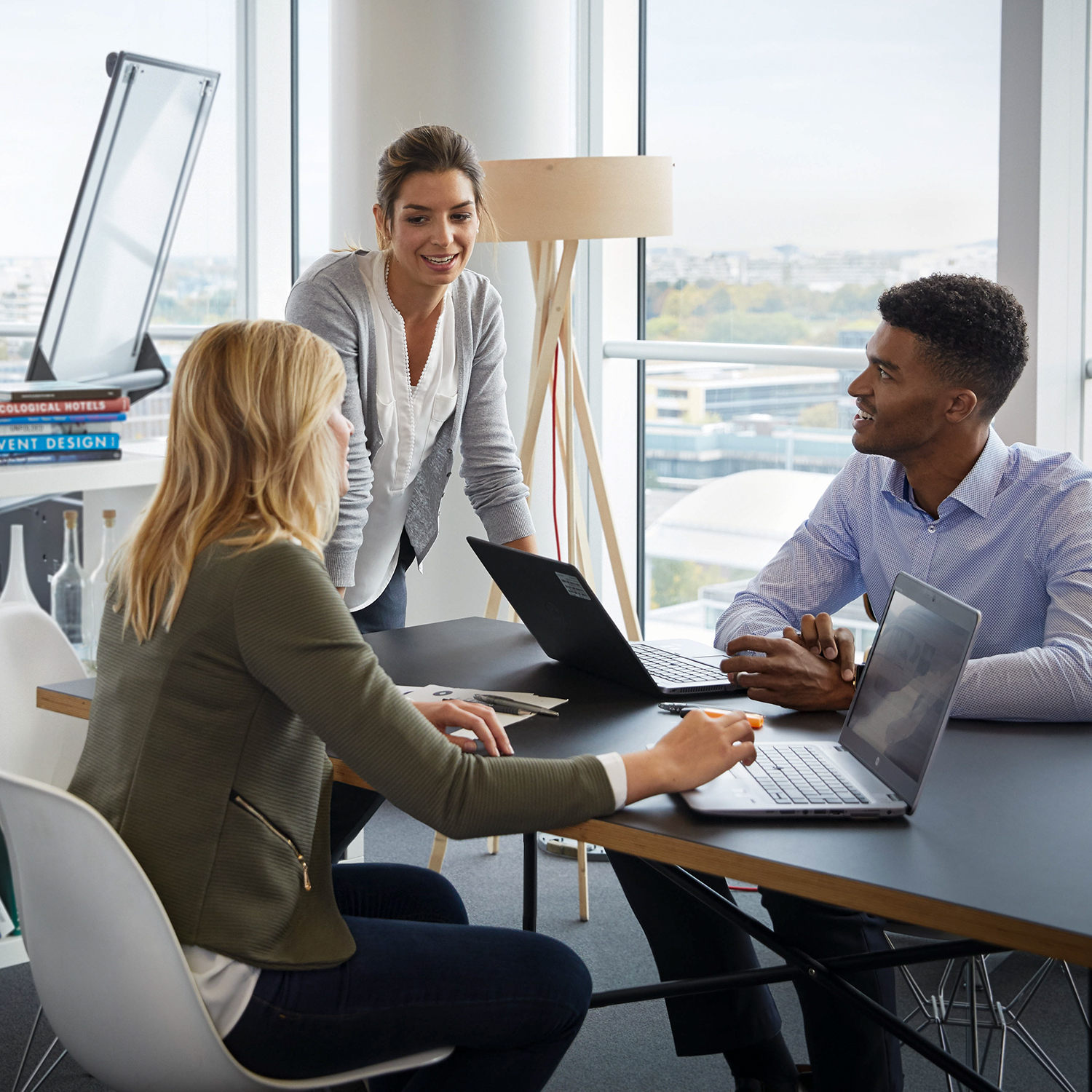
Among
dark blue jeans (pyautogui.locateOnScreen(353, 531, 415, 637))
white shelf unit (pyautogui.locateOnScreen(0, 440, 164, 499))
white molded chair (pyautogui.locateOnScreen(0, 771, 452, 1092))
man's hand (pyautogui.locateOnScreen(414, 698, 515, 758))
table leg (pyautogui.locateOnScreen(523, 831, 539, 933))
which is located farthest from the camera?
dark blue jeans (pyautogui.locateOnScreen(353, 531, 415, 637))

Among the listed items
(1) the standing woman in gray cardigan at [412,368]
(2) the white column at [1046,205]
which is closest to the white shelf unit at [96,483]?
(1) the standing woman in gray cardigan at [412,368]

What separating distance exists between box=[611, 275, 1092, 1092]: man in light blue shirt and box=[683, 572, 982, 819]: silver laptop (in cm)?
20

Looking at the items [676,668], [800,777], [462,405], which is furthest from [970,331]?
[462,405]

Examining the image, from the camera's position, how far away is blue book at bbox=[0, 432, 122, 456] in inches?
98.3

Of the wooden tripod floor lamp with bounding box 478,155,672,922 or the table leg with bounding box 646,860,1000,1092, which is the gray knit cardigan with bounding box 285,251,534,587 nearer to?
the wooden tripod floor lamp with bounding box 478,155,672,922

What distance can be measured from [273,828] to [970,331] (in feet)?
4.36

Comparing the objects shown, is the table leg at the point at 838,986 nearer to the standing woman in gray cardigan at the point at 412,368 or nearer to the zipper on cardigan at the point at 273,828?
the zipper on cardigan at the point at 273,828

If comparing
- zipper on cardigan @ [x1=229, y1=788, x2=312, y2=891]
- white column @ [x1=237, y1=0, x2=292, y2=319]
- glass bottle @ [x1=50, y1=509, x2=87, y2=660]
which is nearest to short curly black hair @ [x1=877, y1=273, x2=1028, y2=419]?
zipper on cardigan @ [x1=229, y1=788, x2=312, y2=891]

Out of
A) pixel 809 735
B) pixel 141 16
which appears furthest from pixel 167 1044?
pixel 141 16

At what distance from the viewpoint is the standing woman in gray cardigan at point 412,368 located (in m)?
2.34

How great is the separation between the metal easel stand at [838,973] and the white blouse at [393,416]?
105cm

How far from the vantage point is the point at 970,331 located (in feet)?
6.42

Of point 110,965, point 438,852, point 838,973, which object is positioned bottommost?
point 438,852

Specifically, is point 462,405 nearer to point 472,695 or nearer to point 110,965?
point 472,695
